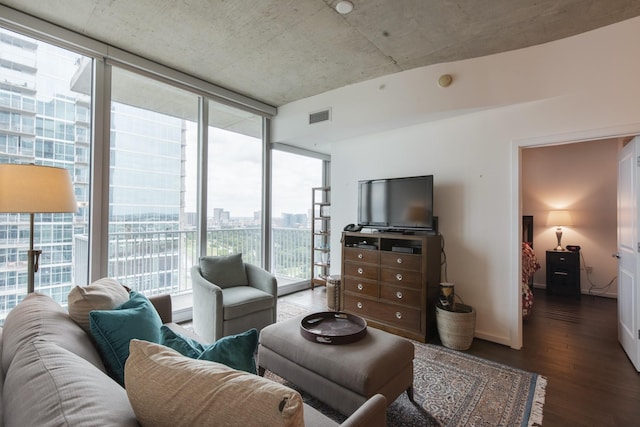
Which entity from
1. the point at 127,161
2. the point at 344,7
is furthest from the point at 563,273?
the point at 127,161

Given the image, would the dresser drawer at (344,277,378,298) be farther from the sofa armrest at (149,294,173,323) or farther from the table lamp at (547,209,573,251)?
the table lamp at (547,209,573,251)

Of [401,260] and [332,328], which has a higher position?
[401,260]

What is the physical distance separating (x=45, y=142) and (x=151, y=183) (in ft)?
3.10

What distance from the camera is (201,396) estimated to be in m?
0.70

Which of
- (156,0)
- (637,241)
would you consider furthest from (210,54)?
(637,241)

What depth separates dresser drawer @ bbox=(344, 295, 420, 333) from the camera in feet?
9.95

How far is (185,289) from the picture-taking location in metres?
3.83

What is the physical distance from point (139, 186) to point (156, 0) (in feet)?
5.97

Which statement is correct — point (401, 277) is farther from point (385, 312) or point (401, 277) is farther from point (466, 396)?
point (466, 396)

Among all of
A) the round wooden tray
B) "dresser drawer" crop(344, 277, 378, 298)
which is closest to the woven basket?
"dresser drawer" crop(344, 277, 378, 298)

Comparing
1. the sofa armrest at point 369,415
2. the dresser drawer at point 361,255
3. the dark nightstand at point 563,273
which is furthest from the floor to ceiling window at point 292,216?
the dark nightstand at point 563,273

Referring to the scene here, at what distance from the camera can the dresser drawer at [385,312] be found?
3.03m

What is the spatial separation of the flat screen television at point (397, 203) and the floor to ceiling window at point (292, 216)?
156 cm

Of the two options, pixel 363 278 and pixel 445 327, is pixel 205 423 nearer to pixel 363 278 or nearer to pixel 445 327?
pixel 445 327
